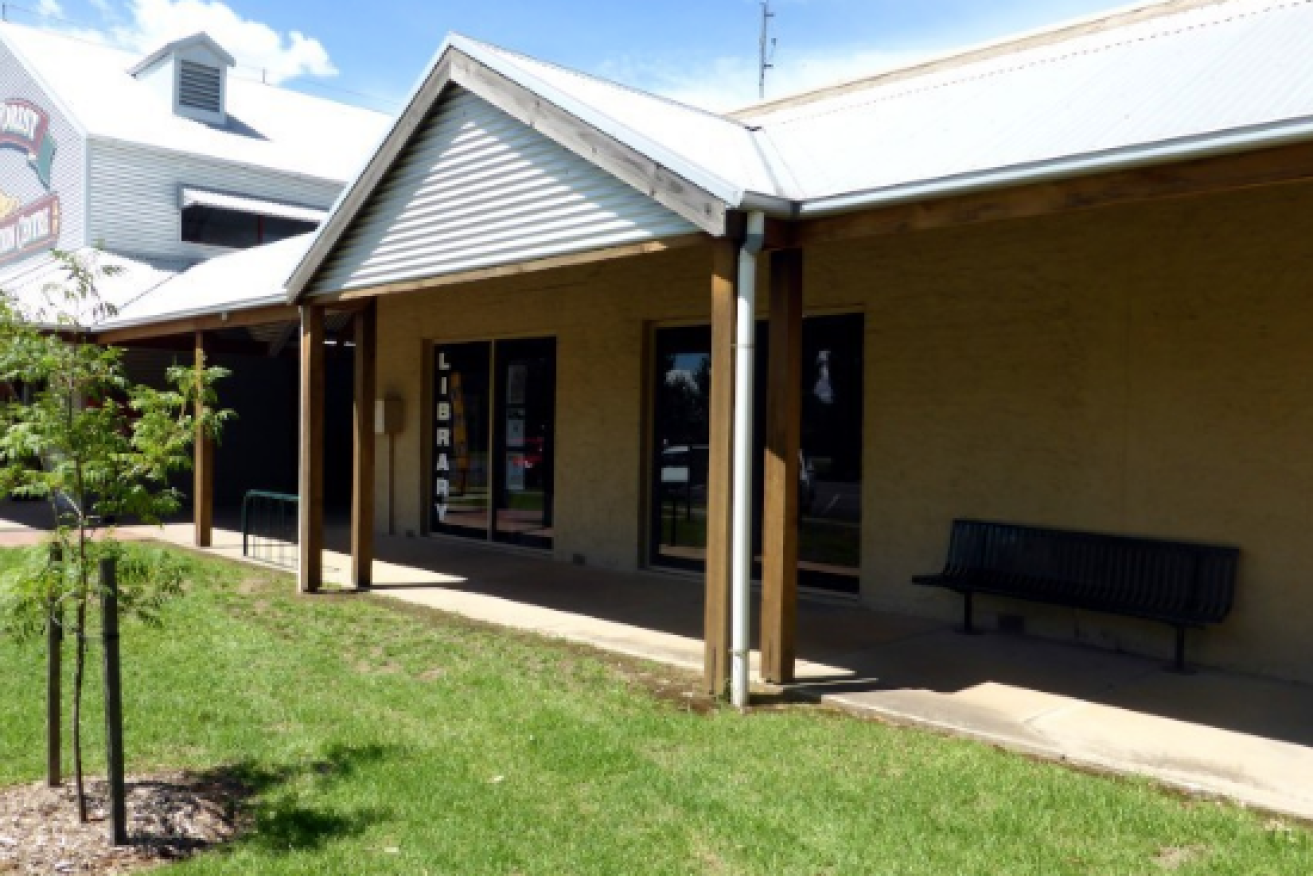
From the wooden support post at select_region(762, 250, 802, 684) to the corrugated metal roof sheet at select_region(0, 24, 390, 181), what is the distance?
1698cm

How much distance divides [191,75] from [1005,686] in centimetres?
2068

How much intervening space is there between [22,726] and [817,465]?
6.11 metres

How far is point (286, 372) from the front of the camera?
19.5 m

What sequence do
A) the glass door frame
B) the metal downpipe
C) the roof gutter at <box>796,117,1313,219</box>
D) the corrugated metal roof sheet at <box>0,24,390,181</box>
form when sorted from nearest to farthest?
the roof gutter at <box>796,117,1313,219</box>
the metal downpipe
the glass door frame
the corrugated metal roof sheet at <box>0,24,390,181</box>

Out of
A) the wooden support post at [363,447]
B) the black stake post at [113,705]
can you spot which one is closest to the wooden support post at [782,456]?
the black stake post at [113,705]

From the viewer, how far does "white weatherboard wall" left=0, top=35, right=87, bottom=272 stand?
63.6ft

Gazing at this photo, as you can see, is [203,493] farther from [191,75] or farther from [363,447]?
[191,75]

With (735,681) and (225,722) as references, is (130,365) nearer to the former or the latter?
(225,722)

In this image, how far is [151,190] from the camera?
19641mm

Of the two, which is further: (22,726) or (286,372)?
(286,372)

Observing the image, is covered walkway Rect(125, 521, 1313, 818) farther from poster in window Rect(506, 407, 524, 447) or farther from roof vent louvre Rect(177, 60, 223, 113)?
roof vent louvre Rect(177, 60, 223, 113)

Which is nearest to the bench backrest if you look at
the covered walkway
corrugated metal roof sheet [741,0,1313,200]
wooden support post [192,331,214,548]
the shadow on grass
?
the covered walkway

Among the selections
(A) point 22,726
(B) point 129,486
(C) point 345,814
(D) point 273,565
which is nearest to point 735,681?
(C) point 345,814

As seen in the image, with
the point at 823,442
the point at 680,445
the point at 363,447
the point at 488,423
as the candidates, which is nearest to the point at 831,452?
the point at 823,442
